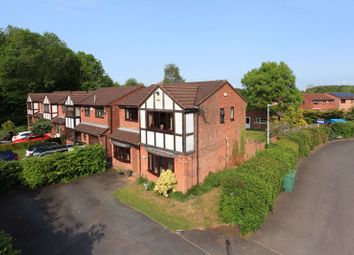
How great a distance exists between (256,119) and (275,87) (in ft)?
27.7

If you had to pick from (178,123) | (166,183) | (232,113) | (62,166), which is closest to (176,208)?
(166,183)

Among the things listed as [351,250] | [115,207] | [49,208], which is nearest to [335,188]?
[351,250]

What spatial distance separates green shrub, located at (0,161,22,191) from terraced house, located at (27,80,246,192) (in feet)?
24.2

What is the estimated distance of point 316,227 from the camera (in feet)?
44.3

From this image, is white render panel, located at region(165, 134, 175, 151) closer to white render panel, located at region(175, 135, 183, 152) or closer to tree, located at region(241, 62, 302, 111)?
white render panel, located at region(175, 135, 183, 152)

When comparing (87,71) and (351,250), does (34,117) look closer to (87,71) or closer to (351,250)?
Result: (87,71)

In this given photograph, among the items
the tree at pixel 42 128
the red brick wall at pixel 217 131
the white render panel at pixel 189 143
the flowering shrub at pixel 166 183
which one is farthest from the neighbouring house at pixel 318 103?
the tree at pixel 42 128

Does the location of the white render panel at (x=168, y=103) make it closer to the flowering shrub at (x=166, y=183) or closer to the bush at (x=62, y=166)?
the flowering shrub at (x=166, y=183)

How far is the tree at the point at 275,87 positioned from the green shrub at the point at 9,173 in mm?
37193

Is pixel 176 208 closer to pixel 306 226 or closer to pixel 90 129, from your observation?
pixel 306 226

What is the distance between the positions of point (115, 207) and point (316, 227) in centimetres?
1179

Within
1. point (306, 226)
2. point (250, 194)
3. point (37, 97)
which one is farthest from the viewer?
point (37, 97)

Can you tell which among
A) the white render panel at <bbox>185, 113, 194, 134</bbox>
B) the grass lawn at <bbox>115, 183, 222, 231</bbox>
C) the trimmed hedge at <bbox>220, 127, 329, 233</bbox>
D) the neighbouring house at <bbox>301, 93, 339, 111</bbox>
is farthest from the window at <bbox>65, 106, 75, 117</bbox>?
the neighbouring house at <bbox>301, 93, 339, 111</bbox>

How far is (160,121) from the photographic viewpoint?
18.1 meters
